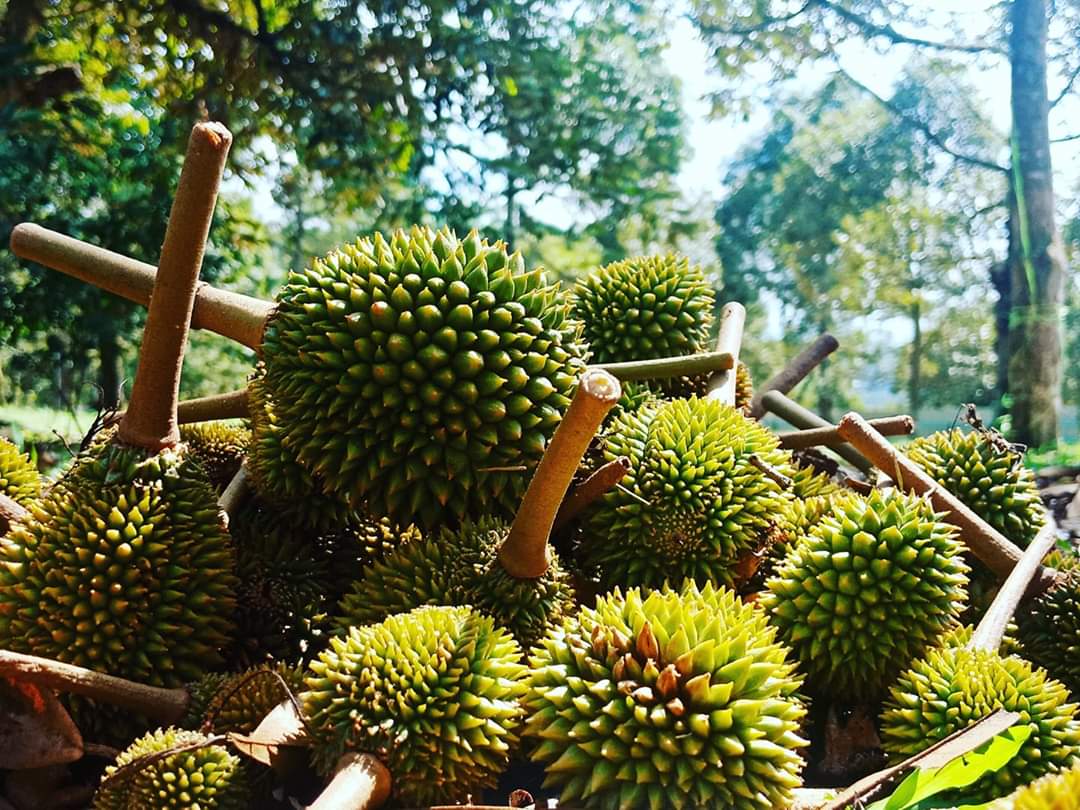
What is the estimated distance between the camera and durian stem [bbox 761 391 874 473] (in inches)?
88.5

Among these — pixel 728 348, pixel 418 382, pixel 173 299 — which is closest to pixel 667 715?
pixel 418 382

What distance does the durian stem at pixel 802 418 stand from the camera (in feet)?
7.38

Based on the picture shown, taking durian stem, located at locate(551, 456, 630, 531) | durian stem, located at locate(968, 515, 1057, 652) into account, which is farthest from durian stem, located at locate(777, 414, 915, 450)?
durian stem, located at locate(551, 456, 630, 531)

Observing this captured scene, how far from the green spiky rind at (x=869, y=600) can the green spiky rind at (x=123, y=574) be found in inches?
36.6

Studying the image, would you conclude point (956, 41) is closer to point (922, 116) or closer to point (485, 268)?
point (922, 116)

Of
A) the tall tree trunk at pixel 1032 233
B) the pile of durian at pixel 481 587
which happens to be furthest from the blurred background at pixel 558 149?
the pile of durian at pixel 481 587

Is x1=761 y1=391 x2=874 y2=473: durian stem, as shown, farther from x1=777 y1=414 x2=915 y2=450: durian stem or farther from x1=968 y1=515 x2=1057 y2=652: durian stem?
x1=968 y1=515 x2=1057 y2=652: durian stem

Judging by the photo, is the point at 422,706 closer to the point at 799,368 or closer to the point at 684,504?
the point at 684,504

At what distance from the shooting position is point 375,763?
1002mm

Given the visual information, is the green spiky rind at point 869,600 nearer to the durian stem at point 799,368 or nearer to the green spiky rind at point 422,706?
the green spiky rind at point 422,706

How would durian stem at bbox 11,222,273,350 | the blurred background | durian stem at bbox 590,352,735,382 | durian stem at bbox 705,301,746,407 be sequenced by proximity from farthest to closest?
the blurred background → durian stem at bbox 705,301,746,407 → durian stem at bbox 590,352,735,382 → durian stem at bbox 11,222,273,350

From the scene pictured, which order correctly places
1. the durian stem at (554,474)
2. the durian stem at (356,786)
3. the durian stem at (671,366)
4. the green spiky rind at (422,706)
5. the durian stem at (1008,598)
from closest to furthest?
1. the durian stem at (356,786)
2. the green spiky rind at (422,706)
3. the durian stem at (554,474)
4. the durian stem at (1008,598)
5. the durian stem at (671,366)

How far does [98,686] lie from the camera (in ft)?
3.83

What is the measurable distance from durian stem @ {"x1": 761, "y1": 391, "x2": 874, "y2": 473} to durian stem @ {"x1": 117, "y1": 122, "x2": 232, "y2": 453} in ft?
4.98
